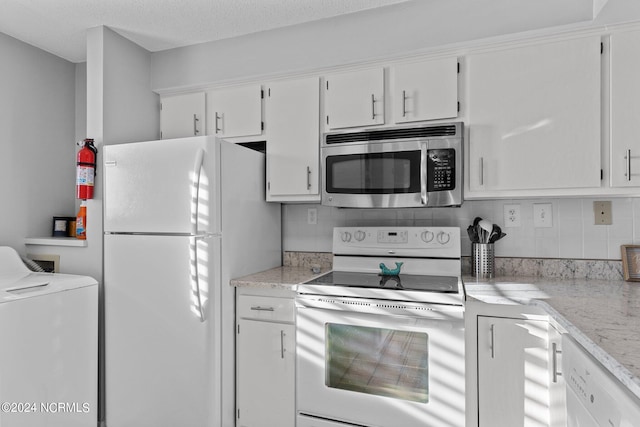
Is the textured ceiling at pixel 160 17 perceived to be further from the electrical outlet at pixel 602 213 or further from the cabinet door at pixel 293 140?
the electrical outlet at pixel 602 213

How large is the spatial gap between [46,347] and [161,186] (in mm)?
990

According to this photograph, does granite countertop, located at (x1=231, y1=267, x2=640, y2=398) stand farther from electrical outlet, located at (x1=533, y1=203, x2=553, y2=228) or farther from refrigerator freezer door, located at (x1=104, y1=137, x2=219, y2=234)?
refrigerator freezer door, located at (x1=104, y1=137, x2=219, y2=234)

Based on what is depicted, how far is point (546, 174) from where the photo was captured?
6.33ft

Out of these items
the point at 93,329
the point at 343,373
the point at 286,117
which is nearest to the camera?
the point at 343,373

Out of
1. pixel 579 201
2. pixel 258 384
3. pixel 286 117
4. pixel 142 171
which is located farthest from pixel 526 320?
pixel 142 171

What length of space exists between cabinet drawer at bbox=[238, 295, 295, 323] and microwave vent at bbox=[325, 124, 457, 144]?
38.7 inches

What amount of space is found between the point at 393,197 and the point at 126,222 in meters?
1.53

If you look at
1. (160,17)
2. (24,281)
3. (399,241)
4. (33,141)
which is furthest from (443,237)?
(33,141)

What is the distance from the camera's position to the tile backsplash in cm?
207

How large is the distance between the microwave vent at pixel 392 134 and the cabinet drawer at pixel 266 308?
0.98 metres

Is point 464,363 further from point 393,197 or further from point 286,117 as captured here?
point 286,117

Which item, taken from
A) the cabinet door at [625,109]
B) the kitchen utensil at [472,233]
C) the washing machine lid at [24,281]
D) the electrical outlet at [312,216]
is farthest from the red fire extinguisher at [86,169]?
the cabinet door at [625,109]

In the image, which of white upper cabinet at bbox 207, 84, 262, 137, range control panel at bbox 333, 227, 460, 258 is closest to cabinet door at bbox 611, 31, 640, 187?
range control panel at bbox 333, 227, 460, 258

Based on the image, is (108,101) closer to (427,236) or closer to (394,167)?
(394,167)
